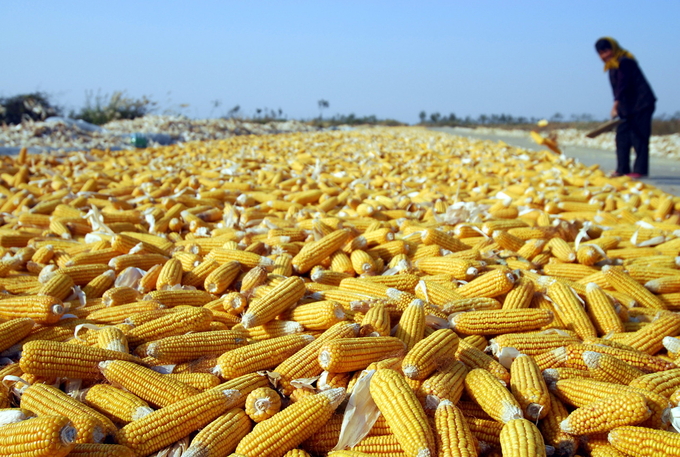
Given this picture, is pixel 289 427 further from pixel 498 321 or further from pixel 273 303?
pixel 498 321

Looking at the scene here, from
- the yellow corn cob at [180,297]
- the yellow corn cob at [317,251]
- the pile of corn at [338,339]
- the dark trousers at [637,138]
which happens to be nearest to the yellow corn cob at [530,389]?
the pile of corn at [338,339]

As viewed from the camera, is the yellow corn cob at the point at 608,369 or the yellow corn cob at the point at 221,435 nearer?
the yellow corn cob at the point at 221,435

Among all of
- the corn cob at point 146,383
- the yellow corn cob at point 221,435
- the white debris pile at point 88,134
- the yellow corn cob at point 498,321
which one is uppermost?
the white debris pile at point 88,134

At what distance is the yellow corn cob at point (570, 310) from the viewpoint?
7.80 feet

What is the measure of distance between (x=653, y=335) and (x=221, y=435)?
79.2 inches

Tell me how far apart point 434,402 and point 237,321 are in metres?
1.21

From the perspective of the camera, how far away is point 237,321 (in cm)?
251

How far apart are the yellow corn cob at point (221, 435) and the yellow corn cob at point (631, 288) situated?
2.32 metres

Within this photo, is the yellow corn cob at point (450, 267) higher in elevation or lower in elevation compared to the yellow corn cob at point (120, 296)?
higher

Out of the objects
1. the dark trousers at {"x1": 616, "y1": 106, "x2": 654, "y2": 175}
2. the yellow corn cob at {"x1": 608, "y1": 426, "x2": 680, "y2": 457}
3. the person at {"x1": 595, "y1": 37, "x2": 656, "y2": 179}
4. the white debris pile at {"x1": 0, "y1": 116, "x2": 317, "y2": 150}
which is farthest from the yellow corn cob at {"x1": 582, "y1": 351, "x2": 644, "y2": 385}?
the white debris pile at {"x1": 0, "y1": 116, "x2": 317, "y2": 150}

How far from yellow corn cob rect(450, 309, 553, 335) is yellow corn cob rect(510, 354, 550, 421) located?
36 cm

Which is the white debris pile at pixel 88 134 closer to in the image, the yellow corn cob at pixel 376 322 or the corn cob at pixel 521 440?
the yellow corn cob at pixel 376 322

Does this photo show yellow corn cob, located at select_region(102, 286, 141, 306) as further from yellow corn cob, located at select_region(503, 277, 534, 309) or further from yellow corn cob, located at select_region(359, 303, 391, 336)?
yellow corn cob, located at select_region(503, 277, 534, 309)

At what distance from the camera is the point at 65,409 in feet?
5.47
